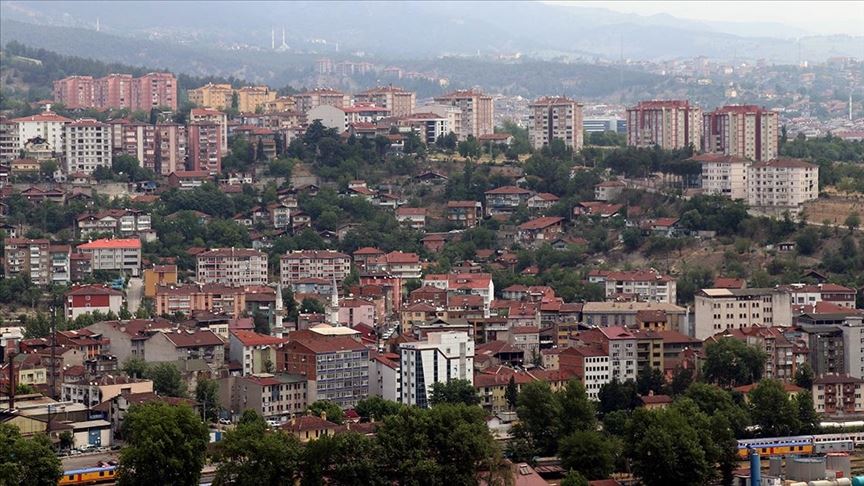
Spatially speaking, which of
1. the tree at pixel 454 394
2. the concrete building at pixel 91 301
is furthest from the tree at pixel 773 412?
the concrete building at pixel 91 301

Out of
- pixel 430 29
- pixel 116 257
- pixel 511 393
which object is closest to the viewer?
pixel 511 393

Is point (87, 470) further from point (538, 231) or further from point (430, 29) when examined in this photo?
point (430, 29)

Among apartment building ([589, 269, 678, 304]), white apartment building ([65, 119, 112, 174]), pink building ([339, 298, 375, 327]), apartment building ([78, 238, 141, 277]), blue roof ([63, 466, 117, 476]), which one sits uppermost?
white apartment building ([65, 119, 112, 174])

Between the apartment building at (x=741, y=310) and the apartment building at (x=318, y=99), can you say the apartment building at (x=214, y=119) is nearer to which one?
the apartment building at (x=318, y=99)

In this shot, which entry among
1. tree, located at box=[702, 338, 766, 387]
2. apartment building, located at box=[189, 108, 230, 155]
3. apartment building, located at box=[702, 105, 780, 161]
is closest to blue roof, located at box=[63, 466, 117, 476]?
tree, located at box=[702, 338, 766, 387]

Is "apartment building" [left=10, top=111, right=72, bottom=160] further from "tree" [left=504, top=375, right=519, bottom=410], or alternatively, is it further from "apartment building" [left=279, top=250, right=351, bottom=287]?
"tree" [left=504, top=375, right=519, bottom=410]

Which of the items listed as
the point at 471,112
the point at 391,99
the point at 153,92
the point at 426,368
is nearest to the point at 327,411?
the point at 426,368

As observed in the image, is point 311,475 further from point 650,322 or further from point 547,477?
point 650,322
